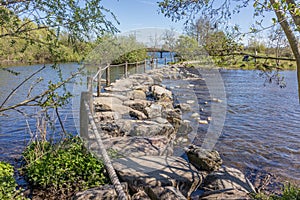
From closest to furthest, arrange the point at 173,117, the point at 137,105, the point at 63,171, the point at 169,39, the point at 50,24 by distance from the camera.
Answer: the point at 50,24
the point at 63,171
the point at 173,117
the point at 137,105
the point at 169,39

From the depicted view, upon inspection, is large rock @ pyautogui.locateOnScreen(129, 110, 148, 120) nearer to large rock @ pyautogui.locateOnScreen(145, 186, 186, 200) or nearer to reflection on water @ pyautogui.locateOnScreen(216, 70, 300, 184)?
reflection on water @ pyautogui.locateOnScreen(216, 70, 300, 184)

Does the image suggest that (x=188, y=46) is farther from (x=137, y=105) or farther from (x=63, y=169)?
(x=63, y=169)

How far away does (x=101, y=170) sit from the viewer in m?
3.32

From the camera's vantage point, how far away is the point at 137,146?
3855 mm

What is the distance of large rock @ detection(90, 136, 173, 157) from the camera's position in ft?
12.1

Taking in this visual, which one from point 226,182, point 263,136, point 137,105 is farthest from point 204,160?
point 137,105

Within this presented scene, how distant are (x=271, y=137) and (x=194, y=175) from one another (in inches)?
136

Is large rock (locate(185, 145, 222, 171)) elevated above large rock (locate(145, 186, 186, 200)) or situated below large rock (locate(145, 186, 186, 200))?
below

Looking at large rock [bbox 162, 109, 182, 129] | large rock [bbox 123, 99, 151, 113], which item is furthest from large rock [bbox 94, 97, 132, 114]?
large rock [bbox 162, 109, 182, 129]

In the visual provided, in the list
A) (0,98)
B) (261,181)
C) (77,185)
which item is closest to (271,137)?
(261,181)

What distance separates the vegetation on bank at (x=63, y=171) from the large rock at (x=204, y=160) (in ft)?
5.25

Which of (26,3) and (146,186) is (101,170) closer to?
(146,186)

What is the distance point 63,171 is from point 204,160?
216 cm

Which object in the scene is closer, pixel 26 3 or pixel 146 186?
pixel 26 3
